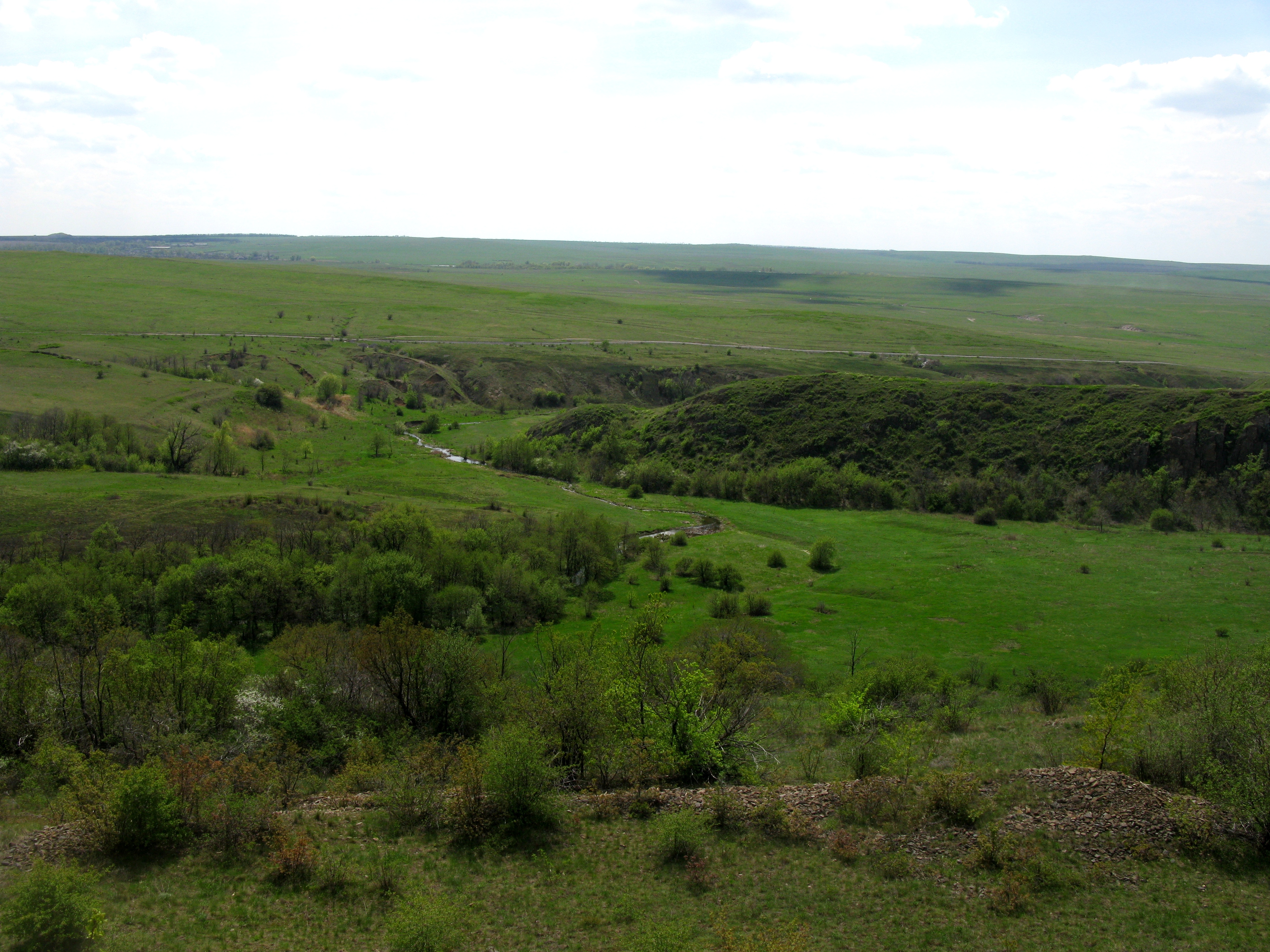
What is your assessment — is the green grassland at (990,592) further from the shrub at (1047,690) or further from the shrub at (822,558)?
the shrub at (1047,690)

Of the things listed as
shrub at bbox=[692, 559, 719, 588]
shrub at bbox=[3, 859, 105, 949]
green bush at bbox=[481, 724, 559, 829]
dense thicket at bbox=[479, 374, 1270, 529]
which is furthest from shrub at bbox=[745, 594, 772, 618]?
shrub at bbox=[3, 859, 105, 949]

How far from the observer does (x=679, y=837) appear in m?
26.5

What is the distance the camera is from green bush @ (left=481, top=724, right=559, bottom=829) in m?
27.9

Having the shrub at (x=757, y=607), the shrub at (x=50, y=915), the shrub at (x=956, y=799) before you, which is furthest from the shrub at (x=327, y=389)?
the shrub at (x=956, y=799)

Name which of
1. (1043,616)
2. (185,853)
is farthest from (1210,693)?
(185,853)

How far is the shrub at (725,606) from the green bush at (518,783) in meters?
34.1

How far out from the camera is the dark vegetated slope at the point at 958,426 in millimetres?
88250

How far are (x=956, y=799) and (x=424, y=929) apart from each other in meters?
17.5

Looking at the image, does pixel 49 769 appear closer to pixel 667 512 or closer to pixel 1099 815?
pixel 1099 815

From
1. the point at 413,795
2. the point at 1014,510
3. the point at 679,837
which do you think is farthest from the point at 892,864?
the point at 1014,510

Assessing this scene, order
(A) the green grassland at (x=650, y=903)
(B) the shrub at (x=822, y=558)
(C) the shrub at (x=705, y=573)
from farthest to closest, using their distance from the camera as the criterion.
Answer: (B) the shrub at (x=822, y=558), (C) the shrub at (x=705, y=573), (A) the green grassland at (x=650, y=903)

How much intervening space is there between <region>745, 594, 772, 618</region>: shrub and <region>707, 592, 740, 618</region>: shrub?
65cm

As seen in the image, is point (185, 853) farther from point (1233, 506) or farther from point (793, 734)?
point (1233, 506)

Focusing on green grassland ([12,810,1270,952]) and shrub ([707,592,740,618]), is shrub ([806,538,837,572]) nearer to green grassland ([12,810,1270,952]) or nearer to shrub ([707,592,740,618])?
shrub ([707,592,740,618])
